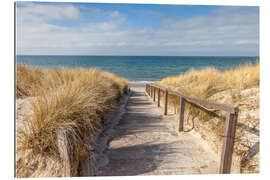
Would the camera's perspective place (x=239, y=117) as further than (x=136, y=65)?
No

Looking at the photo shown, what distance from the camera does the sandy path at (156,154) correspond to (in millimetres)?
2184

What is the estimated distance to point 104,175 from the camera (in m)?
2.11

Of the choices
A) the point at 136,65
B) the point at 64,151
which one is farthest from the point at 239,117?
the point at 136,65

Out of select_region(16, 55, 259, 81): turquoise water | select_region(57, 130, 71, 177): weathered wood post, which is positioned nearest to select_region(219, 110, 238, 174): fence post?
select_region(57, 130, 71, 177): weathered wood post

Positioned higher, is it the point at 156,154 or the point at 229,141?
the point at 229,141

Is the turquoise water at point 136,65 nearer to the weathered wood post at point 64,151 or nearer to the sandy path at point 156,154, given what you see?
the weathered wood post at point 64,151

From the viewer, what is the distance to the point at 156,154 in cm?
251

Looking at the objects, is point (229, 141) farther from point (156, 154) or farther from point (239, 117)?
point (156, 154)

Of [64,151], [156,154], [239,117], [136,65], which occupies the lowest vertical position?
[156,154]

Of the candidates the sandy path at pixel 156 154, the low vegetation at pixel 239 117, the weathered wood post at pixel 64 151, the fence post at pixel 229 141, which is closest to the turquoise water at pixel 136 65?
the low vegetation at pixel 239 117

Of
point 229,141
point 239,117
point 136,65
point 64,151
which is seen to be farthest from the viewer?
point 136,65

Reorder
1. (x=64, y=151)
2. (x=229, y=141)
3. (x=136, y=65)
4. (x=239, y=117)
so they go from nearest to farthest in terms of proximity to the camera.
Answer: (x=64, y=151) < (x=229, y=141) < (x=239, y=117) < (x=136, y=65)

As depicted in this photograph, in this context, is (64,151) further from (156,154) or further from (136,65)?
(136,65)
